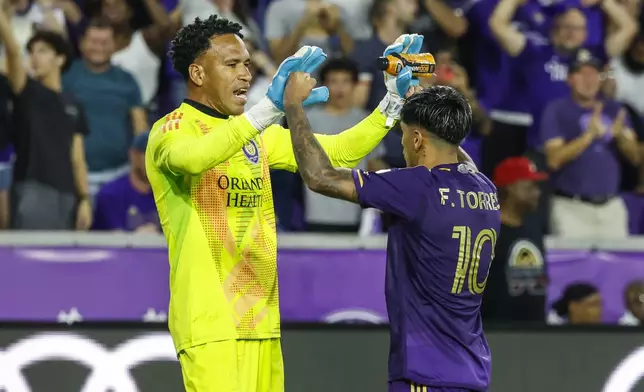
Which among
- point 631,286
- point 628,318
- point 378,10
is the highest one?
point 378,10

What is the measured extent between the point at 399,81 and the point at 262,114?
869mm

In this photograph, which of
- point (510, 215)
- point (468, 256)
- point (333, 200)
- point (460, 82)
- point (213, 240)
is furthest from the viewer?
point (460, 82)

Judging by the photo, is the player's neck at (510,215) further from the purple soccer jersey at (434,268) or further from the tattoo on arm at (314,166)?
the tattoo on arm at (314,166)

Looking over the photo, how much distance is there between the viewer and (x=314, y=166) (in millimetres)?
4789

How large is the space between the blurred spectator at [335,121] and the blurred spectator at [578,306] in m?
1.67

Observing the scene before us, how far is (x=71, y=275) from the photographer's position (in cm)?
803

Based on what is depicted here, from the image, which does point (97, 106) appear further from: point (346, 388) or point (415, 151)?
point (415, 151)

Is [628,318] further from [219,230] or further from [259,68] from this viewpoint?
[219,230]

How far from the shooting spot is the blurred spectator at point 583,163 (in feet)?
31.2

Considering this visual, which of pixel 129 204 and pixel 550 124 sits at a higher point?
pixel 550 124

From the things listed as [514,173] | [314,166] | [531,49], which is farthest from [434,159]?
[531,49]

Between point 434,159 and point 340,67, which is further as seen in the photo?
point 340,67

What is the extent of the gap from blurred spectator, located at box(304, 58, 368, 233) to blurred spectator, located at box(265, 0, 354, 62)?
461mm

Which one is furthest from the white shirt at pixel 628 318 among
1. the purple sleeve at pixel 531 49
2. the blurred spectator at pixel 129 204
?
the blurred spectator at pixel 129 204
